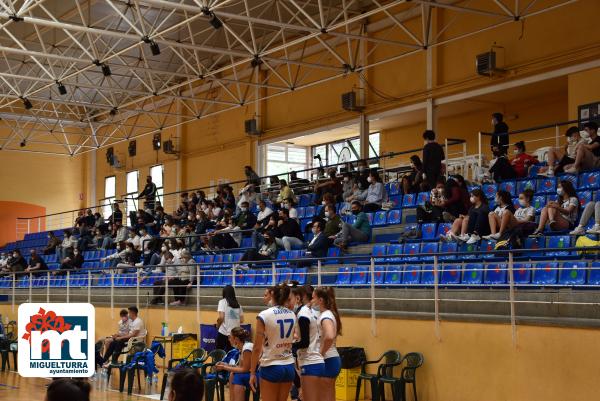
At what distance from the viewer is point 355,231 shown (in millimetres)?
13945

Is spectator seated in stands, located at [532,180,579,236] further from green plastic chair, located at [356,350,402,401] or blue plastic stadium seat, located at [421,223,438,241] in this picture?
green plastic chair, located at [356,350,402,401]

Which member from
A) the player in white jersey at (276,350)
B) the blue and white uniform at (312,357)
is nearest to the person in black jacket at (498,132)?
the blue and white uniform at (312,357)

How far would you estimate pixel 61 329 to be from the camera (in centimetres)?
594

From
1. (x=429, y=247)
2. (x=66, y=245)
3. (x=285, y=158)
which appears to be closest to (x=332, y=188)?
(x=429, y=247)

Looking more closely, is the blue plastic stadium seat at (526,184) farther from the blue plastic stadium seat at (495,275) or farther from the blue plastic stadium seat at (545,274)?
the blue plastic stadium seat at (545,274)

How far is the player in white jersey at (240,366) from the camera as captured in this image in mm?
8336

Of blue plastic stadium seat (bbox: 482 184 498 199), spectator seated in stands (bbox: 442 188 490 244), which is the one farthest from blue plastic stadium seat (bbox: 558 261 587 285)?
blue plastic stadium seat (bbox: 482 184 498 199)

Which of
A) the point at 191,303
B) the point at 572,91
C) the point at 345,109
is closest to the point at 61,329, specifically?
the point at 191,303

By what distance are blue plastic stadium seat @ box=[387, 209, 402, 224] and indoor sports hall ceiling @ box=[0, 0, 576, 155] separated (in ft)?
11.4

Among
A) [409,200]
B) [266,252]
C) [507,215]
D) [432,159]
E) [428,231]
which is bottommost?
[266,252]

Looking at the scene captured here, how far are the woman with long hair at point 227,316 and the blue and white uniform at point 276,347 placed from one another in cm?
421

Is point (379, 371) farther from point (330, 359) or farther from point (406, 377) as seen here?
point (330, 359)

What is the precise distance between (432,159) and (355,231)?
175cm

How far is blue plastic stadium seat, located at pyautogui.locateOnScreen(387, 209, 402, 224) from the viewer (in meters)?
14.8
